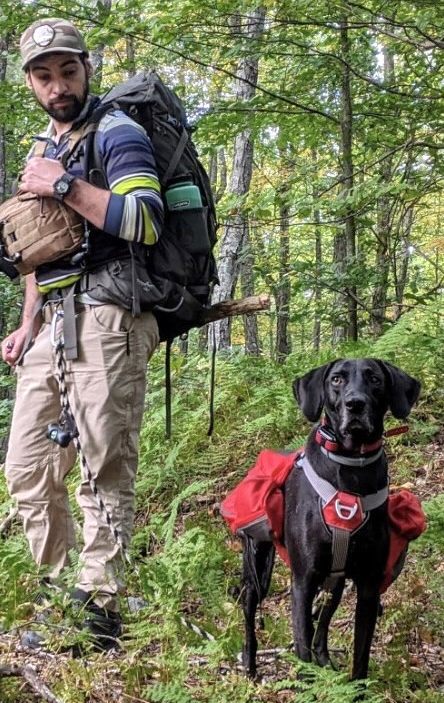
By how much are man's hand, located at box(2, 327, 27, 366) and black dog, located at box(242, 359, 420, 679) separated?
157 centimetres

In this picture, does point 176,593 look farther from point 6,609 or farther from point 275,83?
point 275,83

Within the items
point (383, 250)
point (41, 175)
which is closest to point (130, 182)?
point (41, 175)

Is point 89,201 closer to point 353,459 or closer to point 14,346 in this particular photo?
point 14,346

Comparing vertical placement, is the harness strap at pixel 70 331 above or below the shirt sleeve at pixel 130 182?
below

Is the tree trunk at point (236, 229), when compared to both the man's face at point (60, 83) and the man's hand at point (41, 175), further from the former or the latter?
the man's hand at point (41, 175)

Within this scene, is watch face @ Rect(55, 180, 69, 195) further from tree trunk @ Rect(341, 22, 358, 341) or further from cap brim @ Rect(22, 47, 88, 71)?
tree trunk @ Rect(341, 22, 358, 341)

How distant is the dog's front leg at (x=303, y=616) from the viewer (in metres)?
2.90

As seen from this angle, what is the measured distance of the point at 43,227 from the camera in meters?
3.19

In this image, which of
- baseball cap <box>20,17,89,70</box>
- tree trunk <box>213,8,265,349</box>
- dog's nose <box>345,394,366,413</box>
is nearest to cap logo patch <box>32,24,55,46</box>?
baseball cap <box>20,17,89,70</box>

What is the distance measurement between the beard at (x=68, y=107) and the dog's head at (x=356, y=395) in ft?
5.70

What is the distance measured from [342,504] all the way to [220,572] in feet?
3.14

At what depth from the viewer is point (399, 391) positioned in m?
3.20

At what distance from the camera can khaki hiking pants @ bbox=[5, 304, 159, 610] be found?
3125 millimetres

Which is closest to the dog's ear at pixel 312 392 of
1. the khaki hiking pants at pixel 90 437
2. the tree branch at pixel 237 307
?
the tree branch at pixel 237 307
